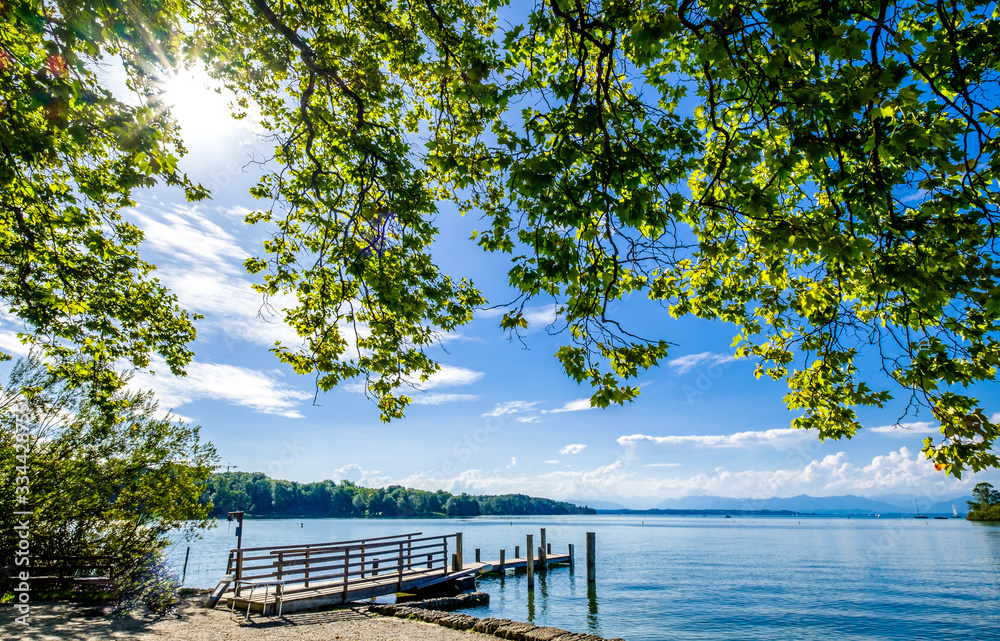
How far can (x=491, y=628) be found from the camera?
40.8ft

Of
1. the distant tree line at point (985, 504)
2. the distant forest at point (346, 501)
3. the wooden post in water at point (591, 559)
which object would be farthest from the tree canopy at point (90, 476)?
the distant tree line at point (985, 504)

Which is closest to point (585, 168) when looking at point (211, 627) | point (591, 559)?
point (211, 627)

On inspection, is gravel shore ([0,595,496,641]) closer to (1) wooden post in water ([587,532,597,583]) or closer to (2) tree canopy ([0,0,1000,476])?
(2) tree canopy ([0,0,1000,476])

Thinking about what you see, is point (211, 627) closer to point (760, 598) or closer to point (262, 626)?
point (262, 626)

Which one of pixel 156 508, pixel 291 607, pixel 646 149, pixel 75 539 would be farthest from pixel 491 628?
pixel 646 149

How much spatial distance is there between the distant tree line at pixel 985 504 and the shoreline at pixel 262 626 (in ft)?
500

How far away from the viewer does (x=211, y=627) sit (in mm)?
11219

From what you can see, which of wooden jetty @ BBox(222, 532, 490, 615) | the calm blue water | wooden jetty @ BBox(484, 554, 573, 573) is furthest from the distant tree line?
wooden jetty @ BBox(222, 532, 490, 615)

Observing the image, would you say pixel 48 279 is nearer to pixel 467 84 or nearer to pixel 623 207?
pixel 467 84

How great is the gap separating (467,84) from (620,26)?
2.28 metres

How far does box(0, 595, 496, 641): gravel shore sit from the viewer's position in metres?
9.45

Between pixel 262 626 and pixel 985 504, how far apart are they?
17140cm

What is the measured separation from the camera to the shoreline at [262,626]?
965cm

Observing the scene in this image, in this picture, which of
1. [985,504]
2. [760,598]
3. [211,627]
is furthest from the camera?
[985,504]
